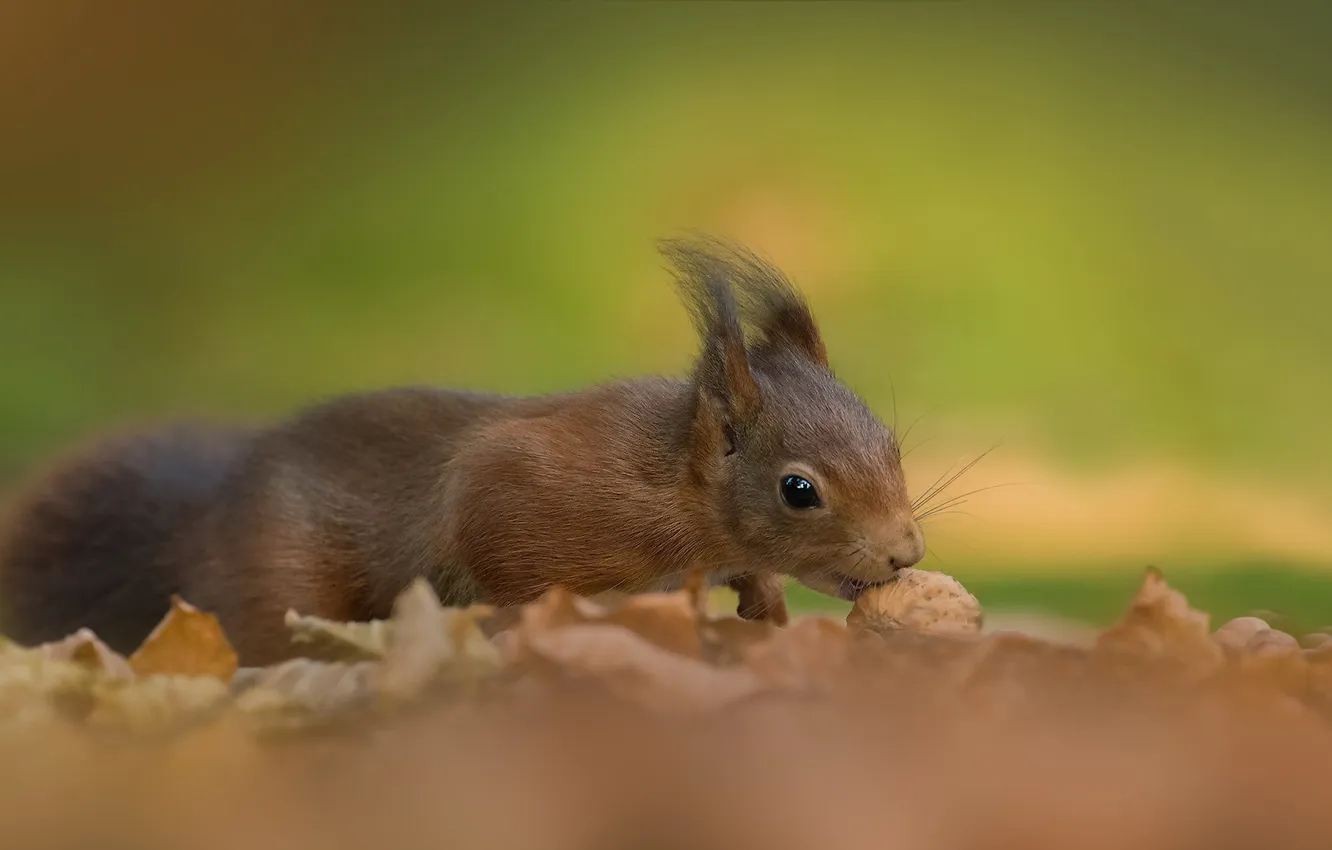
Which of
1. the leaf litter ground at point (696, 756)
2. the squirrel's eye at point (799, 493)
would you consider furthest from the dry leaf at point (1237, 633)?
the squirrel's eye at point (799, 493)

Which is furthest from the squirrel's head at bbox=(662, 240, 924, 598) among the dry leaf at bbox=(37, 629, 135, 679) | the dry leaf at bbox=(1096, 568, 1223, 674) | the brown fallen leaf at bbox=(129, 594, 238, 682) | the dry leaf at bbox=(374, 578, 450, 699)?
the dry leaf at bbox=(37, 629, 135, 679)

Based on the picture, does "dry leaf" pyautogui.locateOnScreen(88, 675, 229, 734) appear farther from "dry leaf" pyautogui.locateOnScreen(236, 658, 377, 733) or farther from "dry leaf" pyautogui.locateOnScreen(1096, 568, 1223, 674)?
"dry leaf" pyautogui.locateOnScreen(1096, 568, 1223, 674)

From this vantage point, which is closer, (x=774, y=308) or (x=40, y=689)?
(x=40, y=689)

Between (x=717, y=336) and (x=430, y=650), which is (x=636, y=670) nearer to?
(x=430, y=650)

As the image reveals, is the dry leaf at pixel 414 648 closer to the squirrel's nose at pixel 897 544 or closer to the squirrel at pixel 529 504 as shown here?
the squirrel at pixel 529 504


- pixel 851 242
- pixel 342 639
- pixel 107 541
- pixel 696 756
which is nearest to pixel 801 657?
pixel 696 756

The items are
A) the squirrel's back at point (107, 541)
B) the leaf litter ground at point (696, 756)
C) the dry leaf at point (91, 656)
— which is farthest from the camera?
the squirrel's back at point (107, 541)
